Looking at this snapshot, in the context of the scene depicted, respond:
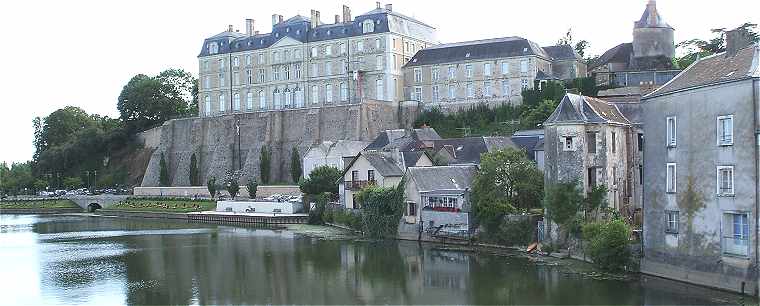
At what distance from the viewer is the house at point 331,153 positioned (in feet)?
Result: 183

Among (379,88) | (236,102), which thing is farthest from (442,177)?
(236,102)

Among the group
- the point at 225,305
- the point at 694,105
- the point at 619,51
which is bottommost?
the point at 225,305

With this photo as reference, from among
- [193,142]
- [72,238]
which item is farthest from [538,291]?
[193,142]

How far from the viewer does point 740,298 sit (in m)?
21.7

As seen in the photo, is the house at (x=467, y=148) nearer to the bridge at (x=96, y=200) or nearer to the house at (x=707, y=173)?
the house at (x=707, y=173)

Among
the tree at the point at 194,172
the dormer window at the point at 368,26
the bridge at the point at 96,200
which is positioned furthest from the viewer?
the bridge at the point at 96,200

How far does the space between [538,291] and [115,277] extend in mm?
15588

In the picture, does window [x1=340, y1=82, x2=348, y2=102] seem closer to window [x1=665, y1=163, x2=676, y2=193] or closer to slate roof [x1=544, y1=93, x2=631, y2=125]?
slate roof [x1=544, y1=93, x2=631, y2=125]

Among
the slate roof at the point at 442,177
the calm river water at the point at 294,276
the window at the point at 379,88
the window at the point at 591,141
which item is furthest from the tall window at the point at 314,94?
the window at the point at 591,141

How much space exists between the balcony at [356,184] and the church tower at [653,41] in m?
19.0

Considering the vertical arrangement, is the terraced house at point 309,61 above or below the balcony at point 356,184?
above

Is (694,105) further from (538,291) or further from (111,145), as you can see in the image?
(111,145)

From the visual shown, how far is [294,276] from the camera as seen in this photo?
97.3ft

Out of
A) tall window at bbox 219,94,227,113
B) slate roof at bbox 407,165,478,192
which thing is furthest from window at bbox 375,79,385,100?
slate roof at bbox 407,165,478,192
